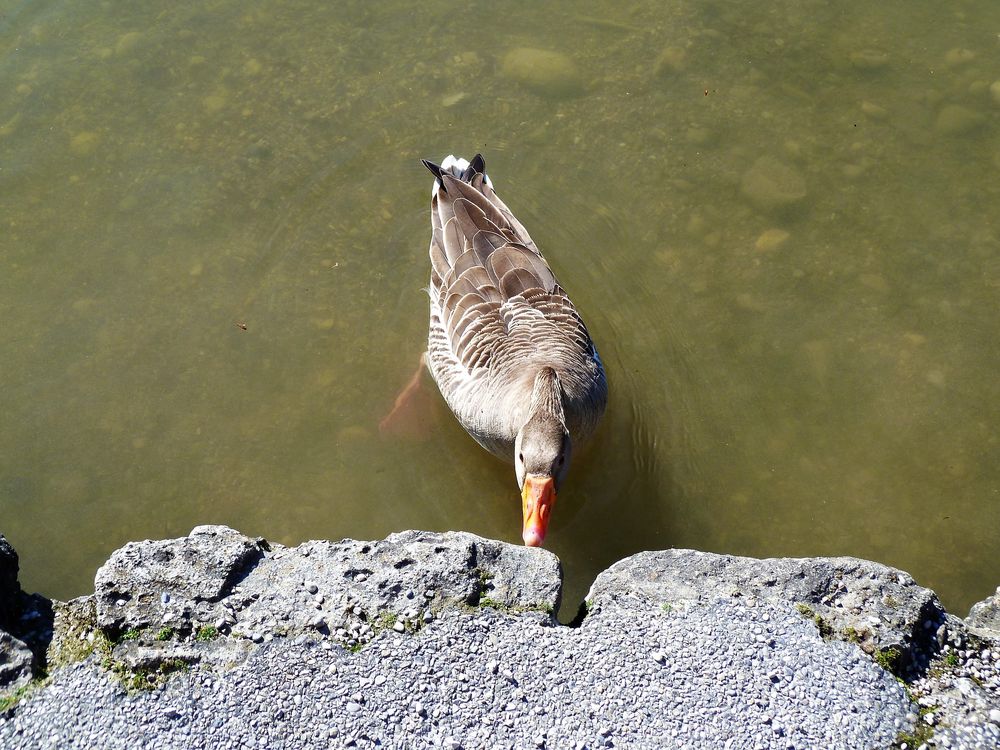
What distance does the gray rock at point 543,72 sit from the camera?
333 inches

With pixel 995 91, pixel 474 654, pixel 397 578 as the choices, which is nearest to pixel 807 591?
pixel 474 654

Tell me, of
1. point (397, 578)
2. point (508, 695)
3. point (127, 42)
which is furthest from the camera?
point (127, 42)

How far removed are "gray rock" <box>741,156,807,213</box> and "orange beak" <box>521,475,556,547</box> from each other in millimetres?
3715

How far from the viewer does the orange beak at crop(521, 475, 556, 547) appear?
5219 millimetres

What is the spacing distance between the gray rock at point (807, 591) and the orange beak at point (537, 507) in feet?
1.76

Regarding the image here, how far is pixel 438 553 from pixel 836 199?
16.7 feet

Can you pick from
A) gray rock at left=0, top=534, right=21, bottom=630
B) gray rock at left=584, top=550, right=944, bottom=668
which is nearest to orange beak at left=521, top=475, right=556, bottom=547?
gray rock at left=584, top=550, right=944, bottom=668

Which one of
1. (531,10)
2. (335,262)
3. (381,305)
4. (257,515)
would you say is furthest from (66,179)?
(531,10)

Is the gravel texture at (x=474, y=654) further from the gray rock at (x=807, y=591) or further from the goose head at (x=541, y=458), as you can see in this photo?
the goose head at (x=541, y=458)

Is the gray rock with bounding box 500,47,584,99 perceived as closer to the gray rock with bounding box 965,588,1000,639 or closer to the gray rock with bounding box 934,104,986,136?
the gray rock with bounding box 934,104,986,136

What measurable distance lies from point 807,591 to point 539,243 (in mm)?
3991

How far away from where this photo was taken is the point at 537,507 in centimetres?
525

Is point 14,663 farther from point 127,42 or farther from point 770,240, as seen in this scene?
point 127,42

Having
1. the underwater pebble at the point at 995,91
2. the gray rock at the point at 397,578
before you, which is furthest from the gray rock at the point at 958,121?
the gray rock at the point at 397,578
